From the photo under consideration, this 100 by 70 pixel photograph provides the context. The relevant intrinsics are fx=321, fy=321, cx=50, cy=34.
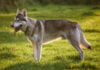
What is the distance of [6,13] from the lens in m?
33.8

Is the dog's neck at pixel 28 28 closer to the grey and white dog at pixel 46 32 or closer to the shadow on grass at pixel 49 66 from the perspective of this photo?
the grey and white dog at pixel 46 32

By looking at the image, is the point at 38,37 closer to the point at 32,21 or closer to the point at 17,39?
the point at 32,21

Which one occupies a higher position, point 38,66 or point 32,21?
point 32,21

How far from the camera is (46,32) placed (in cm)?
1123

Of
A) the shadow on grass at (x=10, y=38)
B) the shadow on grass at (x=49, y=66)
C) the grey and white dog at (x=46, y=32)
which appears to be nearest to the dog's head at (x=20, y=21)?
the grey and white dog at (x=46, y=32)

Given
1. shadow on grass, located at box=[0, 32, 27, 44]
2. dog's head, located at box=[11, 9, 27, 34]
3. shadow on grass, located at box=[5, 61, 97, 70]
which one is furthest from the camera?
shadow on grass, located at box=[0, 32, 27, 44]

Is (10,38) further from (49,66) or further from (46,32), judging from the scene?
(49,66)

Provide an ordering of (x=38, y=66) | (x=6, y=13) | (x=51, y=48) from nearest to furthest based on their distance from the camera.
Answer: (x=38, y=66) → (x=51, y=48) → (x=6, y=13)

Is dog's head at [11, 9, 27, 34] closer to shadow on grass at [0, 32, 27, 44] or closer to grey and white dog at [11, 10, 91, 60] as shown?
grey and white dog at [11, 10, 91, 60]

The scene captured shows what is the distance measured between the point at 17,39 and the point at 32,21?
A: 5.89m

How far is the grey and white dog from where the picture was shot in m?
10.8

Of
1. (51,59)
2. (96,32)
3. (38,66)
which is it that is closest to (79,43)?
(51,59)

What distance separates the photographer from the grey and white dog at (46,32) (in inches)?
425

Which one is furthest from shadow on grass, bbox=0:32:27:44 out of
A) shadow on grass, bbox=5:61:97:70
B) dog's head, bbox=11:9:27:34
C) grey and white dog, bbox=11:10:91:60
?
shadow on grass, bbox=5:61:97:70
